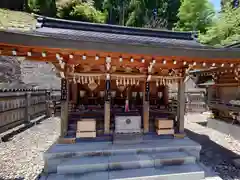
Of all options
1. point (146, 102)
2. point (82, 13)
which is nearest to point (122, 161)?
point (146, 102)

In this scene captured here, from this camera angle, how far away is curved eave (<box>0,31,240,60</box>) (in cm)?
292

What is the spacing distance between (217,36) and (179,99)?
10.9 m

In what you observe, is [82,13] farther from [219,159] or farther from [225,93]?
[219,159]

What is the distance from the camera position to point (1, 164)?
3.72m

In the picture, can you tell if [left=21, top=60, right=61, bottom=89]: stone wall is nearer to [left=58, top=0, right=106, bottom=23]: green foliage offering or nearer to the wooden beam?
[left=58, top=0, right=106, bottom=23]: green foliage offering

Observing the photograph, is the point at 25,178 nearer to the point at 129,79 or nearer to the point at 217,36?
the point at 129,79

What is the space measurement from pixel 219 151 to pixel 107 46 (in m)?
4.54

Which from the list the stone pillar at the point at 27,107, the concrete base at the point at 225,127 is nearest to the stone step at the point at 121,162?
the concrete base at the point at 225,127

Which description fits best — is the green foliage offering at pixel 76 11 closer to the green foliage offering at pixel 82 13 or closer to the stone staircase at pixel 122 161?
the green foliage offering at pixel 82 13

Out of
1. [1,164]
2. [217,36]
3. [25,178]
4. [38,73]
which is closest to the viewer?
[25,178]

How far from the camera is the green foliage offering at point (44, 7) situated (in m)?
17.5

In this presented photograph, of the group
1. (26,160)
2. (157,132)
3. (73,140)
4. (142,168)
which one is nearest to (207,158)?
(157,132)

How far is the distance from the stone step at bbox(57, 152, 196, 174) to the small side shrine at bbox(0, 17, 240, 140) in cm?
83

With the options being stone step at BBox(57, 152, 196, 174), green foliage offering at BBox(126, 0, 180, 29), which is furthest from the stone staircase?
green foliage offering at BBox(126, 0, 180, 29)
